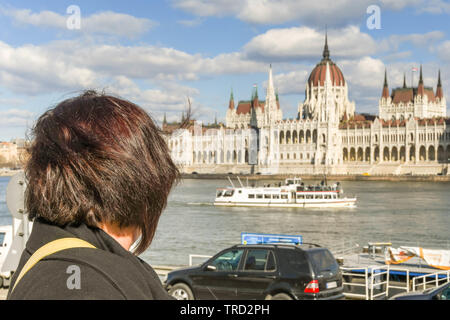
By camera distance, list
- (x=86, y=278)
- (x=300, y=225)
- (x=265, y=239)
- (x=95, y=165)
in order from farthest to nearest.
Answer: (x=300, y=225) → (x=265, y=239) → (x=95, y=165) → (x=86, y=278)

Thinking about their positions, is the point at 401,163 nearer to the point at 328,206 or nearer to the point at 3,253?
the point at 328,206

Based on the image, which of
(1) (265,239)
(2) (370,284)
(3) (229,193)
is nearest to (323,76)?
(3) (229,193)

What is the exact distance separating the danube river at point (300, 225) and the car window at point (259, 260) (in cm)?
1024

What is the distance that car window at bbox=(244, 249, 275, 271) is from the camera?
7191 millimetres

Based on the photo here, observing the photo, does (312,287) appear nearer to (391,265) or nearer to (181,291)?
(181,291)

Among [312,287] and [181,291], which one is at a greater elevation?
[312,287]

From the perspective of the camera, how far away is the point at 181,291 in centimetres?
761

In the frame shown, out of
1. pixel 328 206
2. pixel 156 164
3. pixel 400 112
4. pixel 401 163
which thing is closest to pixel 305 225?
pixel 328 206

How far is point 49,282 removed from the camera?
88 cm

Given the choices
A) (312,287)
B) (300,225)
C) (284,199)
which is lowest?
(300,225)

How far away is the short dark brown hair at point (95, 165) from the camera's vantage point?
1.02 m

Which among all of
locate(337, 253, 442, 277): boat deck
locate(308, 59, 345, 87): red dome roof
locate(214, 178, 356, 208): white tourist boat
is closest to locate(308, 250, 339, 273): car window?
locate(337, 253, 442, 277): boat deck

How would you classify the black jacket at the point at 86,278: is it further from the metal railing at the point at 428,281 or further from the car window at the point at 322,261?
the metal railing at the point at 428,281

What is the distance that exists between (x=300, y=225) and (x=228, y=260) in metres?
24.3
